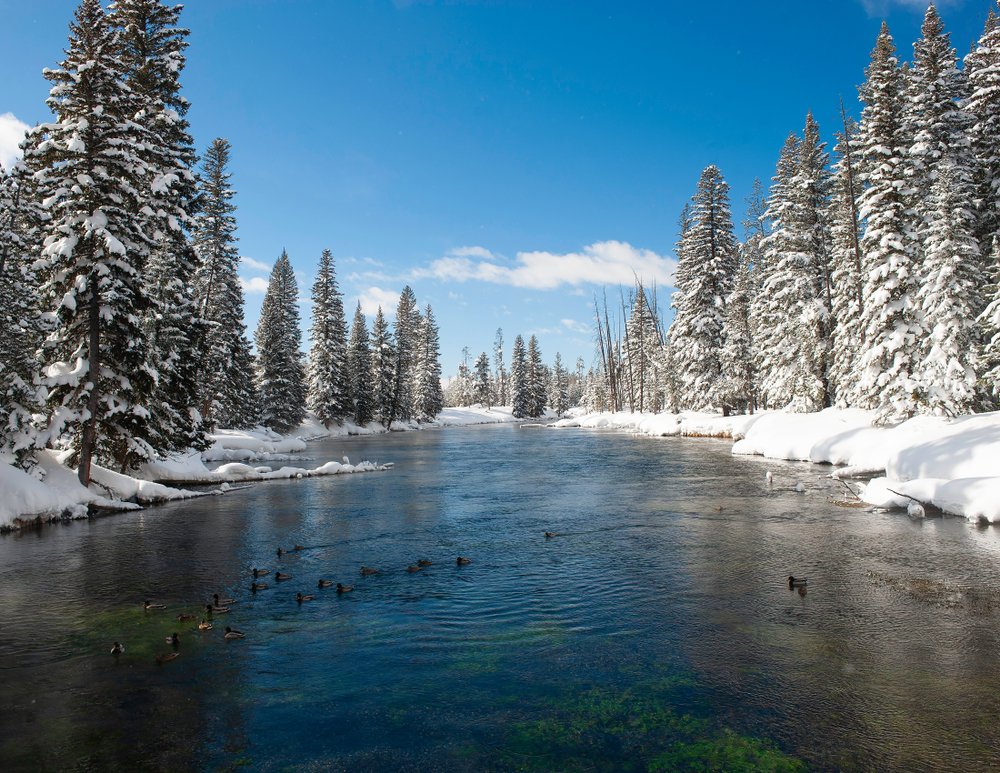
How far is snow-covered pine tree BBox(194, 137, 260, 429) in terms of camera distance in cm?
3716

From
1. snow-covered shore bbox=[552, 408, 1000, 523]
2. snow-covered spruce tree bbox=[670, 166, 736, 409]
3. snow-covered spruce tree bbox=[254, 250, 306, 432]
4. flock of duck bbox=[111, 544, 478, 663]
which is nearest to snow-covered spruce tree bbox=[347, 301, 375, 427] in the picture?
snow-covered spruce tree bbox=[254, 250, 306, 432]

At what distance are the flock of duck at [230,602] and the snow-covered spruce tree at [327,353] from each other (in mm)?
49816

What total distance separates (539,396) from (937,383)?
280 feet

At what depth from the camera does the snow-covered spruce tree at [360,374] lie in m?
67.8

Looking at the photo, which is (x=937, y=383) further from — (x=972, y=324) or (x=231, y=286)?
(x=231, y=286)

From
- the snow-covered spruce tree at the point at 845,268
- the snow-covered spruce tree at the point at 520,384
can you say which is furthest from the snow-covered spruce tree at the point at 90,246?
the snow-covered spruce tree at the point at 520,384

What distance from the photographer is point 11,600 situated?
35.3 ft

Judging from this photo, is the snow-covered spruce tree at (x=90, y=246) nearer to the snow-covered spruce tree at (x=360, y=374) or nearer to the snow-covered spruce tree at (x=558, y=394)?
the snow-covered spruce tree at (x=360, y=374)

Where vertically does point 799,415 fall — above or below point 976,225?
below

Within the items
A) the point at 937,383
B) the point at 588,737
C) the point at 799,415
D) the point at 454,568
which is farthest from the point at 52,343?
the point at 799,415

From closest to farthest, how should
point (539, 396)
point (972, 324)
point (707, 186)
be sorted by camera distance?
point (972, 324), point (707, 186), point (539, 396)

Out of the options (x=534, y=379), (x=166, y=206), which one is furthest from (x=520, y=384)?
(x=166, y=206)

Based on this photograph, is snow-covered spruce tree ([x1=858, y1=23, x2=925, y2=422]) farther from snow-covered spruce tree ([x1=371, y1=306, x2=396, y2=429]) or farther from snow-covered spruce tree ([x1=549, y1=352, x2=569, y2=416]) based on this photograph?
snow-covered spruce tree ([x1=549, y1=352, x2=569, y2=416])

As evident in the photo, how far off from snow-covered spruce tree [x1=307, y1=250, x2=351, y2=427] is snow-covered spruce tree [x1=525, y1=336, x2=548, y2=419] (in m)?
45.3
